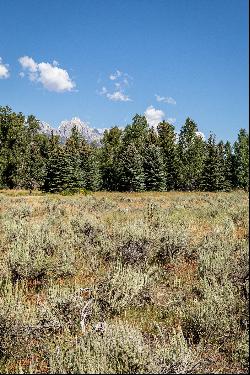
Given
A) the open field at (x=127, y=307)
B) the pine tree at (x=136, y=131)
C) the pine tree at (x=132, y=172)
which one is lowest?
the open field at (x=127, y=307)

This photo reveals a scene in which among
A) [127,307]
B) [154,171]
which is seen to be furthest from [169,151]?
[127,307]

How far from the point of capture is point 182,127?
225ft

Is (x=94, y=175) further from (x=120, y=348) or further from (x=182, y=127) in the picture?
(x=120, y=348)

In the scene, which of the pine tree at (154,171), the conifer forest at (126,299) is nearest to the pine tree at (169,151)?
the pine tree at (154,171)

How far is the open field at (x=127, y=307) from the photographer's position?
418 centimetres

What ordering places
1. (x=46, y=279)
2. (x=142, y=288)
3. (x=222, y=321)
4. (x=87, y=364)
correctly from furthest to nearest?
(x=46, y=279) < (x=142, y=288) < (x=222, y=321) < (x=87, y=364)

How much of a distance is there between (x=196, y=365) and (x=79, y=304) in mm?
2323

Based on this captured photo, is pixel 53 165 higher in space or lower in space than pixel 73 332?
higher

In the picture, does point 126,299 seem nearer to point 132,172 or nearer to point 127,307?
point 127,307

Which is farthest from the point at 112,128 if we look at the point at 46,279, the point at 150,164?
the point at 46,279

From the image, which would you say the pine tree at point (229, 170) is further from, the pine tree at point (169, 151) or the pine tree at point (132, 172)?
the pine tree at point (132, 172)

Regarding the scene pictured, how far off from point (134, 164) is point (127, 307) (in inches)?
2097

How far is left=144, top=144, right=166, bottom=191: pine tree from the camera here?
60531mm

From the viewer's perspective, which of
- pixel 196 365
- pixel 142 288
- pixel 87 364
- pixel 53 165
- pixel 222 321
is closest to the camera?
pixel 87 364
